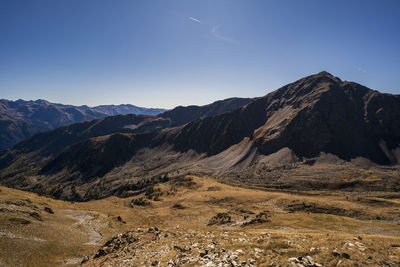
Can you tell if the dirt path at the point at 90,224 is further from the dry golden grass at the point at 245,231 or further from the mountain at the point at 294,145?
the mountain at the point at 294,145

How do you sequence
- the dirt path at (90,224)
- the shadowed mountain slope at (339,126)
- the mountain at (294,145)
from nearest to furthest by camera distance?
the dirt path at (90,224) < the mountain at (294,145) < the shadowed mountain slope at (339,126)

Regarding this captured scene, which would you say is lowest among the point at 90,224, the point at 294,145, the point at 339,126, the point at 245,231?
the point at 90,224

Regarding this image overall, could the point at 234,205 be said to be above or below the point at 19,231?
below

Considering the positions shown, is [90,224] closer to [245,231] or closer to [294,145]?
[245,231]

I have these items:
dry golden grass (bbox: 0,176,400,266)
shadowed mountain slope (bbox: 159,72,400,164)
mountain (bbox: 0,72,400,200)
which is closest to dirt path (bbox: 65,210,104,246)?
dry golden grass (bbox: 0,176,400,266)

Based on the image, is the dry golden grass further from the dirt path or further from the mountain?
the mountain

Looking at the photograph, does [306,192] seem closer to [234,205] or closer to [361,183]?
[361,183]

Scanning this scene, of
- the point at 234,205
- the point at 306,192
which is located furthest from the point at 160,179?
the point at 306,192

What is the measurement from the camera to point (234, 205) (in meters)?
68.4

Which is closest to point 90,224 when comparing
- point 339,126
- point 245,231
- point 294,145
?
point 245,231

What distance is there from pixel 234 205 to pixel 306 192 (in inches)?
1413

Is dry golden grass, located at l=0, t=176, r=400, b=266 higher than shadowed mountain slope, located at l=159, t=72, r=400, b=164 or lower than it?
lower

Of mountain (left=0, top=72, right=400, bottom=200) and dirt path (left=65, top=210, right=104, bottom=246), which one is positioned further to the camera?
mountain (left=0, top=72, right=400, bottom=200)

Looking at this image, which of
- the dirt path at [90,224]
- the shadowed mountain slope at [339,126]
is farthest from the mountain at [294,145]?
the dirt path at [90,224]
